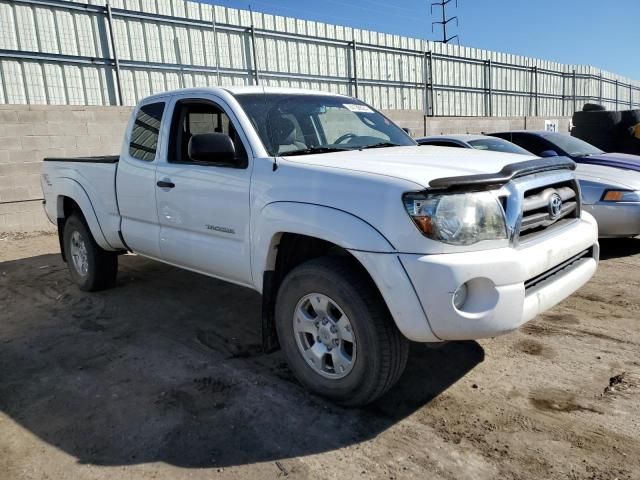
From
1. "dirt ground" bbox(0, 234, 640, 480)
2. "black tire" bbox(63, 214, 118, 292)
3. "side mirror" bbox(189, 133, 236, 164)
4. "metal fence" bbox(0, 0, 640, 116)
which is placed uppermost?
"metal fence" bbox(0, 0, 640, 116)

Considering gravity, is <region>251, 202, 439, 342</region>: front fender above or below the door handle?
below

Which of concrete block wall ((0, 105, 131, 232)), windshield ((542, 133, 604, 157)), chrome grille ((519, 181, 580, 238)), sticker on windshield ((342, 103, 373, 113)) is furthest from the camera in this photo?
concrete block wall ((0, 105, 131, 232))

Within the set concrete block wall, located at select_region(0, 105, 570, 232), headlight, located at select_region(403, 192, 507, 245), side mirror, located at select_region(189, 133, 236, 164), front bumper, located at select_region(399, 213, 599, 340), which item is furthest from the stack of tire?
side mirror, located at select_region(189, 133, 236, 164)

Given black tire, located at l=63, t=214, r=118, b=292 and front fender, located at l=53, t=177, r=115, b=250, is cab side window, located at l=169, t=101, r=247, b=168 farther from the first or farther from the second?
black tire, located at l=63, t=214, r=118, b=292

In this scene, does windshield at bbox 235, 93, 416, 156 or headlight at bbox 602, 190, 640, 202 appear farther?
headlight at bbox 602, 190, 640, 202

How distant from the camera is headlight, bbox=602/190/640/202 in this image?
5.71 m

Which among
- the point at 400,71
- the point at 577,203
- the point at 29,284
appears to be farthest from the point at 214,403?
the point at 400,71

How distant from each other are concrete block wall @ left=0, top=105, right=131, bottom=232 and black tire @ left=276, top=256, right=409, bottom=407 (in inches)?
303

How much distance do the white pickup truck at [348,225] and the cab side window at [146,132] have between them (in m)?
0.02

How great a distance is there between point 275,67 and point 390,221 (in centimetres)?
1117

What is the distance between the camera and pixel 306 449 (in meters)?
2.60

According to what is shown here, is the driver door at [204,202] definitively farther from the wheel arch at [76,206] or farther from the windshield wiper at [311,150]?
the wheel arch at [76,206]

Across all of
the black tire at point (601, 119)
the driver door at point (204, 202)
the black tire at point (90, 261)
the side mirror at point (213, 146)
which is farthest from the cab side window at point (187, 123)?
the black tire at point (601, 119)

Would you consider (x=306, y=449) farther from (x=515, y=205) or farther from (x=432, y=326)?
(x=515, y=205)
